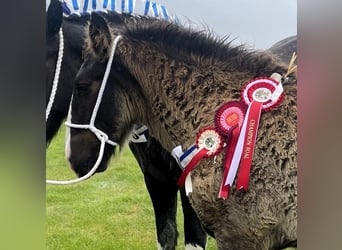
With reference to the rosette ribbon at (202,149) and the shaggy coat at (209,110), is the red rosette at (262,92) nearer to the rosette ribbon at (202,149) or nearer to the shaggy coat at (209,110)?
the shaggy coat at (209,110)

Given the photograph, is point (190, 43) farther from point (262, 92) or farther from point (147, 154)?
point (147, 154)

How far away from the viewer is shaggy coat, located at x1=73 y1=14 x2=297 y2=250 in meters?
1.56

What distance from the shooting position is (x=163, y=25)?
1.67 metres

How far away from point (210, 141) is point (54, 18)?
0.69 m

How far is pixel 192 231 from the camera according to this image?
5.74 ft

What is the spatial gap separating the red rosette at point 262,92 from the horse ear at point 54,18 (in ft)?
2.24

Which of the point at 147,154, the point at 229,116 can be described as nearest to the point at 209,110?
the point at 229,116

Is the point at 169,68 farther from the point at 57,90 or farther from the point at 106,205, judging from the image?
the point at 106,205

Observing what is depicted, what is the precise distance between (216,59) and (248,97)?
172mm

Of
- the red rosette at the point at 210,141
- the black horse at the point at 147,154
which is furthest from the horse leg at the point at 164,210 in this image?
the red rosette at the point at 210,141

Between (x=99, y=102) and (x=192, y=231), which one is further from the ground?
(x=99, y=102)

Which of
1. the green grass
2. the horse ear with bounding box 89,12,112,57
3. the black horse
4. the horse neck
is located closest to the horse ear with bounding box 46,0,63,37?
the black horse

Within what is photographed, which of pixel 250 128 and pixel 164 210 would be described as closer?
pixel 250 128

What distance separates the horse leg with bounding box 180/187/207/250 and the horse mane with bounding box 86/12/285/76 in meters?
0.48
